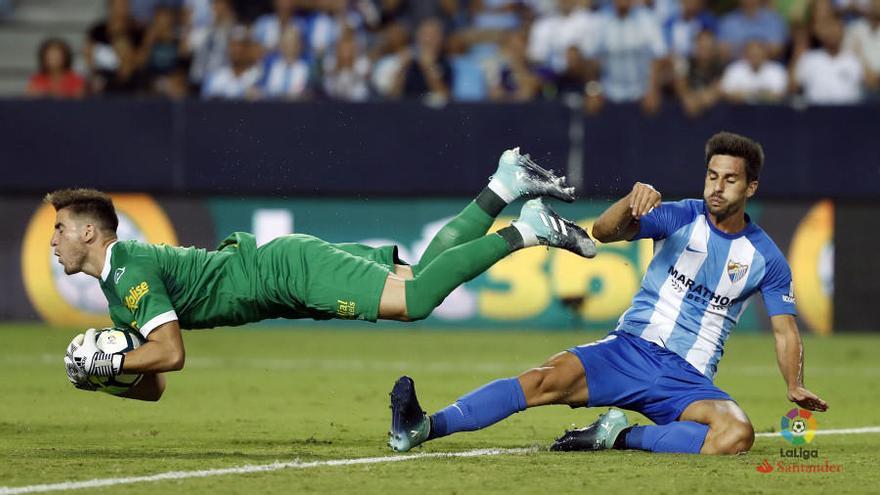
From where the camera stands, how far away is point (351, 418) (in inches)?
367

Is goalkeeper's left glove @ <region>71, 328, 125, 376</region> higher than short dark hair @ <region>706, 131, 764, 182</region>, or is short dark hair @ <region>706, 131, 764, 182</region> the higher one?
short dark hair @ <region>706, 131, 764, 182</region>

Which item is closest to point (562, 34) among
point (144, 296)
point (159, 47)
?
point (159, 47)

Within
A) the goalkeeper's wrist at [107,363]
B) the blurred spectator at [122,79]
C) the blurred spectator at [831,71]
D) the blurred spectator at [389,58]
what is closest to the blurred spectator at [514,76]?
the blurred spectator at [389,58]

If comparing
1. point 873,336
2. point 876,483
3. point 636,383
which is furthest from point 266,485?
point 873,336

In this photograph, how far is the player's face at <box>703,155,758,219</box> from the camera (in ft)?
24.3

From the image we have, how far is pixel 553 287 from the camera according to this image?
1528cm

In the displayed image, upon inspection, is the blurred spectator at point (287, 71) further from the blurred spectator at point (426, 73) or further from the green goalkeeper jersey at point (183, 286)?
the green goalkeeper jersey at point (183, 286)

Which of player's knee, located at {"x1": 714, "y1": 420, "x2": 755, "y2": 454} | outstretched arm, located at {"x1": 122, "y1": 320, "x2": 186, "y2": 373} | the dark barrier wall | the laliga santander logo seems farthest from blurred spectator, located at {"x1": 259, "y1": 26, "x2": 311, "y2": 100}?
player's knee, located at {"x1": 714, "y1": 420, "x2": 755, "y2": 454}

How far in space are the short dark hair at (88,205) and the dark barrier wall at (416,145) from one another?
772 cm

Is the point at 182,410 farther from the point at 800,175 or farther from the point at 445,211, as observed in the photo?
the point at 800,175

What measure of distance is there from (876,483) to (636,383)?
143 centimetres

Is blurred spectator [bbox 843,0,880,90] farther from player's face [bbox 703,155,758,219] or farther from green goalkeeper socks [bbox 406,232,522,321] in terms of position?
green goalkeeper socks [bbox 406,232,522,321]

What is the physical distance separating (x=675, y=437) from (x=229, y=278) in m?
2.46

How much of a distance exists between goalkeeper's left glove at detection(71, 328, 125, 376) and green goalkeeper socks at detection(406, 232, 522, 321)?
146 cm
